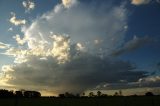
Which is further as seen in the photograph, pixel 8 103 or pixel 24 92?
pixel 24 92

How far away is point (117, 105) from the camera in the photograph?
4325 cm

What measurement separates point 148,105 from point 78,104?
12.7 m

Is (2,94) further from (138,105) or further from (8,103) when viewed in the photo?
(138,105)

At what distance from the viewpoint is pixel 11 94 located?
100625 millimetres

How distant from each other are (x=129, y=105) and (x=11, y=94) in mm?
67205

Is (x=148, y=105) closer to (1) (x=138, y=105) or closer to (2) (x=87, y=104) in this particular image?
(1) (x=138, y=105)

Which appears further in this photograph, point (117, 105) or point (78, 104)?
point (78, 104)

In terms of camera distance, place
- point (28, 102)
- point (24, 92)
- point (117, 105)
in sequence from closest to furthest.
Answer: point (117, 105)
point (28, 102)
point (24, 92)

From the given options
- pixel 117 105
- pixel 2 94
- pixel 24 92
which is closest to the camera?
pixel 117 105

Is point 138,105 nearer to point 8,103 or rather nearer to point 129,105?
point 129,105

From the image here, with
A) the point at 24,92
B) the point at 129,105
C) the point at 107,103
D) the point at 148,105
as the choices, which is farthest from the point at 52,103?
the point at 24,92

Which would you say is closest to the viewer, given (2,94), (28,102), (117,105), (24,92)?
(117,105)

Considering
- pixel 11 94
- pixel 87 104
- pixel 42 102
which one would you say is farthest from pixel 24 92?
pixel 87 104

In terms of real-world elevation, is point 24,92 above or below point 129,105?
above
